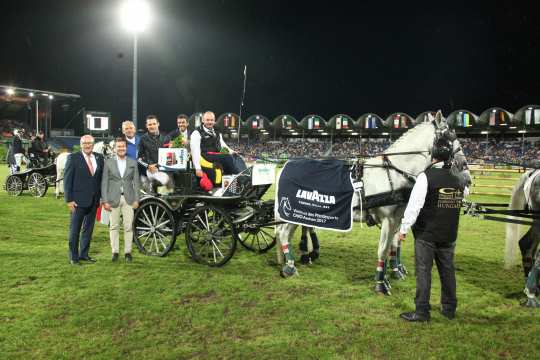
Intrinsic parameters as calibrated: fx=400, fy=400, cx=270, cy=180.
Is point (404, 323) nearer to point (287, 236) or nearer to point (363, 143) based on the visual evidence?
point (287, 236)

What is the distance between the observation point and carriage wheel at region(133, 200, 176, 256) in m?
6.24

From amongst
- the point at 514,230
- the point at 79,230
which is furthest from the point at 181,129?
the point at 514,230

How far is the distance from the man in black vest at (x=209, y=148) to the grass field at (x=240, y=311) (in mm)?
1485

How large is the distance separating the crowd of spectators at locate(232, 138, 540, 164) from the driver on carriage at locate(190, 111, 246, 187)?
3731cm

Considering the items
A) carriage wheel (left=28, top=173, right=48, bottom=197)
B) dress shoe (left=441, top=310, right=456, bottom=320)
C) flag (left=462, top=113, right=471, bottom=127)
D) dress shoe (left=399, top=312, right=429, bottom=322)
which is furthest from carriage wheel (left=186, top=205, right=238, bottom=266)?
A: flag (left=462, top=113, right=471, bottom=127)

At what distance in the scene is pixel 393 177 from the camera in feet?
16.6

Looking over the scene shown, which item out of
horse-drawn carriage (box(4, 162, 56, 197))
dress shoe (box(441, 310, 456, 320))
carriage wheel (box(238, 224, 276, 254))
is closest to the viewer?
dress shoe (box(441, 310, 456, 320))

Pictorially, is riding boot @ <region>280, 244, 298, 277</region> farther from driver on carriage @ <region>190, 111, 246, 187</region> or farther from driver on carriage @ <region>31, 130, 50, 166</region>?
driver on carriage @ <region>31, 130, 50, 166</region>

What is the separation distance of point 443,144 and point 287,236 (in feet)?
8.46

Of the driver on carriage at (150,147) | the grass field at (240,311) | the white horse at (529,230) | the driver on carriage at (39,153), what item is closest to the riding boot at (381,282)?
the grass field at (240,311)

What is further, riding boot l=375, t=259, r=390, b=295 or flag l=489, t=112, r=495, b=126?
flag l=489, t=112, r=495, b=126

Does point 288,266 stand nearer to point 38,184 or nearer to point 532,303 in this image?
point 532,303

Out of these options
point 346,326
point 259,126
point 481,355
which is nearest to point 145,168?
point 346,326

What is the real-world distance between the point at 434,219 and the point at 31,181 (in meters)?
13.3
